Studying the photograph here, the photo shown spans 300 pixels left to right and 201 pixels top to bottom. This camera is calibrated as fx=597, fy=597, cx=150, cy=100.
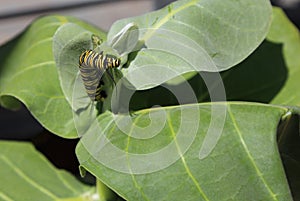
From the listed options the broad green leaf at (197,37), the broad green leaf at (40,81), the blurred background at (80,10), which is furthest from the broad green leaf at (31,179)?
the blurred background at (80,10)

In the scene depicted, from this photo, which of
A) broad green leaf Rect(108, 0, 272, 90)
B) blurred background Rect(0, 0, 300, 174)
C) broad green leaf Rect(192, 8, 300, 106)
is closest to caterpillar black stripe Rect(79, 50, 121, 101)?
broad green leaf Rect(108, 0, 272, 90)

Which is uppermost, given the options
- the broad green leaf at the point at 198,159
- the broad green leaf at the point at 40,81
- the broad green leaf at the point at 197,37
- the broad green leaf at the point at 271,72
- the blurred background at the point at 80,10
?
the broad green leaf at the point at 197,37

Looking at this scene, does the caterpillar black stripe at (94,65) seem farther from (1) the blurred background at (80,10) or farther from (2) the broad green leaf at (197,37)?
(1) the blurred background at (80,10)

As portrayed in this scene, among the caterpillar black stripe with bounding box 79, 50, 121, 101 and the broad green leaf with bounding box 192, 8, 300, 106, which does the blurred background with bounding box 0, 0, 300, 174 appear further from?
the caterpillar black stripe with bounding box 79, 50, 121, 101

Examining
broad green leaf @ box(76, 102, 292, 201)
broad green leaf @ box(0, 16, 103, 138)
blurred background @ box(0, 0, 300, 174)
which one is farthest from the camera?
blurred background @ box(0, 0, 300, 174)

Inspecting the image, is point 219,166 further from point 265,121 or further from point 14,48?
point 14,48
